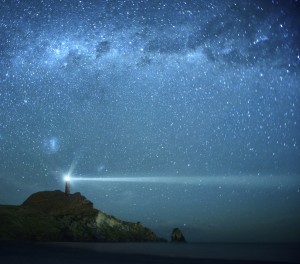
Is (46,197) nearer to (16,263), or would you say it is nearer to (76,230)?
(76,230)

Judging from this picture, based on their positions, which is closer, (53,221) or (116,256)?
(116,256)

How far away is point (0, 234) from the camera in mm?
106875

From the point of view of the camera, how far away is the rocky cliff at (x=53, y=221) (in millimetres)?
117938

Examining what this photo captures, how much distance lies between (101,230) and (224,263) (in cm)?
16525

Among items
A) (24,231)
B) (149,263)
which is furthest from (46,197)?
(149,263)

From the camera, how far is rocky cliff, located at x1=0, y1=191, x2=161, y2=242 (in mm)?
117938

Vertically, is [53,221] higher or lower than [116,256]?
higher

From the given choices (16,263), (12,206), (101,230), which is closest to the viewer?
(16,263)

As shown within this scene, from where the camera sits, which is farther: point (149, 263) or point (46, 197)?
point (46, 197)

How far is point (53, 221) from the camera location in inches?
5876

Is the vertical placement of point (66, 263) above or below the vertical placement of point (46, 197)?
below

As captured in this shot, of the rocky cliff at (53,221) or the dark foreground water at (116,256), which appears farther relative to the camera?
the rocky cliff at (53,221)

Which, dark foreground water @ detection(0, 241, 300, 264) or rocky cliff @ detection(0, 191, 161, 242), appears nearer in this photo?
dark foreground water @ detection(0, 241, 300, 264)

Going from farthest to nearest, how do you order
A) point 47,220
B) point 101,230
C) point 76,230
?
point 101,230 → point 76,230 → point 47,220
